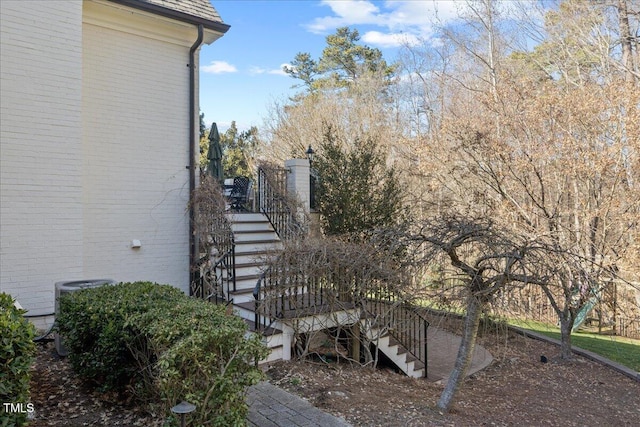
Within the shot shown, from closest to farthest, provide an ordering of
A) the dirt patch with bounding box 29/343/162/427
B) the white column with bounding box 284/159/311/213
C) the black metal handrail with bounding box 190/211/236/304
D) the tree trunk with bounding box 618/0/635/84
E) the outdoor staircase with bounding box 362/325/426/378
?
the dirt patch with bounding box 29/343/162/427, the outdoor staircase with bounding box 362/325/426/378, the black metal handrail with bounding box 190/211/236/304, the white column with bounding box 284/159/311/213, the tree trunk with bounding box 618/0/635/84

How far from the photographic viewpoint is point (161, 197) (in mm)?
7500

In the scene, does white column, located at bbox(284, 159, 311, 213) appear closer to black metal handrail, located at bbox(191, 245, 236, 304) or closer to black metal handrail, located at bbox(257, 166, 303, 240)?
black metal handrail, located at bbox(257, 166, 303, 240)

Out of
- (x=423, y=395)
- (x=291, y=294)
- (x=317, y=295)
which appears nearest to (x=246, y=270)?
(x=317, y=295)

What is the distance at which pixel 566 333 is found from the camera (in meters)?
8.05

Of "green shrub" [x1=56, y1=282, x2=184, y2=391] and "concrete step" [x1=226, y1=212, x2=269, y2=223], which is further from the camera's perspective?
"concrete step" [x1=226, y1=212, x2=269, y2=223]

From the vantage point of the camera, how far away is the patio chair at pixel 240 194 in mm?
11109

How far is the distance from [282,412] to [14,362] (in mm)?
2193

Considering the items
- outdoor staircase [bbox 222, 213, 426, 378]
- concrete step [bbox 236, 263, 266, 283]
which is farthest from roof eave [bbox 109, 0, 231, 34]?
concrete step [bbox 236, 263, 266, 283]

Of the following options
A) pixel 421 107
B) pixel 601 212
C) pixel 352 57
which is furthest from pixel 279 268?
pixel 352 57

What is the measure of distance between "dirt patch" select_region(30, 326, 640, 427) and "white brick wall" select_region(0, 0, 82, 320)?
1.19 metres

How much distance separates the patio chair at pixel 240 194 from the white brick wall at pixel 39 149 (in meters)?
5.00

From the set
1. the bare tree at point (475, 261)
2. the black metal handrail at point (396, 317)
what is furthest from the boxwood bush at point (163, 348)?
the black metal handrail at point (396, 317)

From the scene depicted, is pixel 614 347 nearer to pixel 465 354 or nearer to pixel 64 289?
pixel 465 354

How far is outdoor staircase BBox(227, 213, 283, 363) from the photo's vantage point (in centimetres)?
565
